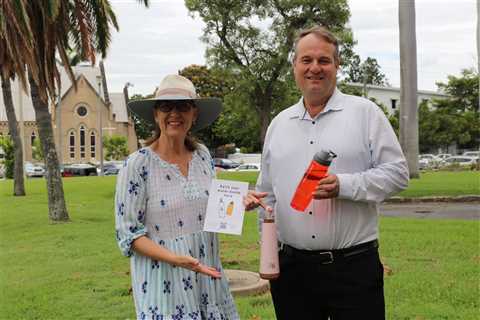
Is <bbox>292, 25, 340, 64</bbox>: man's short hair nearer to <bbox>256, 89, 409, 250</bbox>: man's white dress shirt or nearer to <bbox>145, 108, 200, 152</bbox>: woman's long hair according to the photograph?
<bbox>256, 89, 409, 250</bbox>: man's white dress shirt

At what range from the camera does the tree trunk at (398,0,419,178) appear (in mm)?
25109

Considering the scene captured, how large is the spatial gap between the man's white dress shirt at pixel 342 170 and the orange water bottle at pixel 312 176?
0.10 meters

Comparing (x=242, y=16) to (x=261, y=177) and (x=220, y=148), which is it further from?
(x=220, y=148)

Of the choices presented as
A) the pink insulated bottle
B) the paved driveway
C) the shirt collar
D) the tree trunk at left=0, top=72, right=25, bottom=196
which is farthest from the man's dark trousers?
the tree trunk at left=0, top=72, right=25, bottom=196

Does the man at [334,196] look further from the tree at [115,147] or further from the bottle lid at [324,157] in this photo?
the tree at [115,147]

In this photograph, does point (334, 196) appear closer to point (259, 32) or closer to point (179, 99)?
point (179, 99)

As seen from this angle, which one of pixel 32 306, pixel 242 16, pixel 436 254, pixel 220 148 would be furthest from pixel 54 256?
pixel 220 148

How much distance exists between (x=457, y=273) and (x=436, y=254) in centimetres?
147

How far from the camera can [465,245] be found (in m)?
9.84

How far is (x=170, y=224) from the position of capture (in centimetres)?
329

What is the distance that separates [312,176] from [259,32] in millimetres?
28942

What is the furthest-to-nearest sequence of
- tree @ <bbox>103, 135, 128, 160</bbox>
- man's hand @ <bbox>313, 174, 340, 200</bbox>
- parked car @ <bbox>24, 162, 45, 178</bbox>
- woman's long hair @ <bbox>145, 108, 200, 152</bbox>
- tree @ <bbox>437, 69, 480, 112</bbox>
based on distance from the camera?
1. tree @ <bbox>103, 135, 128, 160</bbox>
2. parked car @ <bbox>24, 162, 45, 178</bbox>
3. tree @ <bbox>437, 69, 480, 112</bbox>
4. woman's long hair @ <bbox>145, 108, 200, 152</bbox>
5. man's hand @ <bbox>313, 174, 340, 200</bbox>

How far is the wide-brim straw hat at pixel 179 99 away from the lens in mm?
3344

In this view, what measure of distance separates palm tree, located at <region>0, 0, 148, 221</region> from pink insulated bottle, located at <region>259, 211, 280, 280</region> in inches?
489
